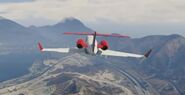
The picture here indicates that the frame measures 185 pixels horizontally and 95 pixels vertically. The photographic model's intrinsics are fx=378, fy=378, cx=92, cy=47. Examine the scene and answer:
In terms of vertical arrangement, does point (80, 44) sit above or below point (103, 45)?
above

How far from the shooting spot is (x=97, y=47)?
13238 cm

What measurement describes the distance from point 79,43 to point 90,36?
29.2 feet

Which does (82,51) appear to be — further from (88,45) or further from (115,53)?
(115,53)

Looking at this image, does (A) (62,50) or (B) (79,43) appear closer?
(B) (79,43)

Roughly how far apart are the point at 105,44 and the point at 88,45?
6.01m

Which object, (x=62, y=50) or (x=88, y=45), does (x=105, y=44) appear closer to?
(x=88, y=45)

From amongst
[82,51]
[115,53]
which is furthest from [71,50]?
[115,53]

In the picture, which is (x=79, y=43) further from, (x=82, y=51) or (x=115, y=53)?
(x=115, y=53)

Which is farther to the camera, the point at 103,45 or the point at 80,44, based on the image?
the point at 103,45

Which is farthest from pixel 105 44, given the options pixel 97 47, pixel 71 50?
pixel 71 50

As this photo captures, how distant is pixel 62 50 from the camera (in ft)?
459

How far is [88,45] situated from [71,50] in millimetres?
7008

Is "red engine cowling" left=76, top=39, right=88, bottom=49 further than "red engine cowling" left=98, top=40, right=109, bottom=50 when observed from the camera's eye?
No

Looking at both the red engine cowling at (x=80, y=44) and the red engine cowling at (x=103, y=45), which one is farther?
the red engine cowling at (x=103, y=45)
